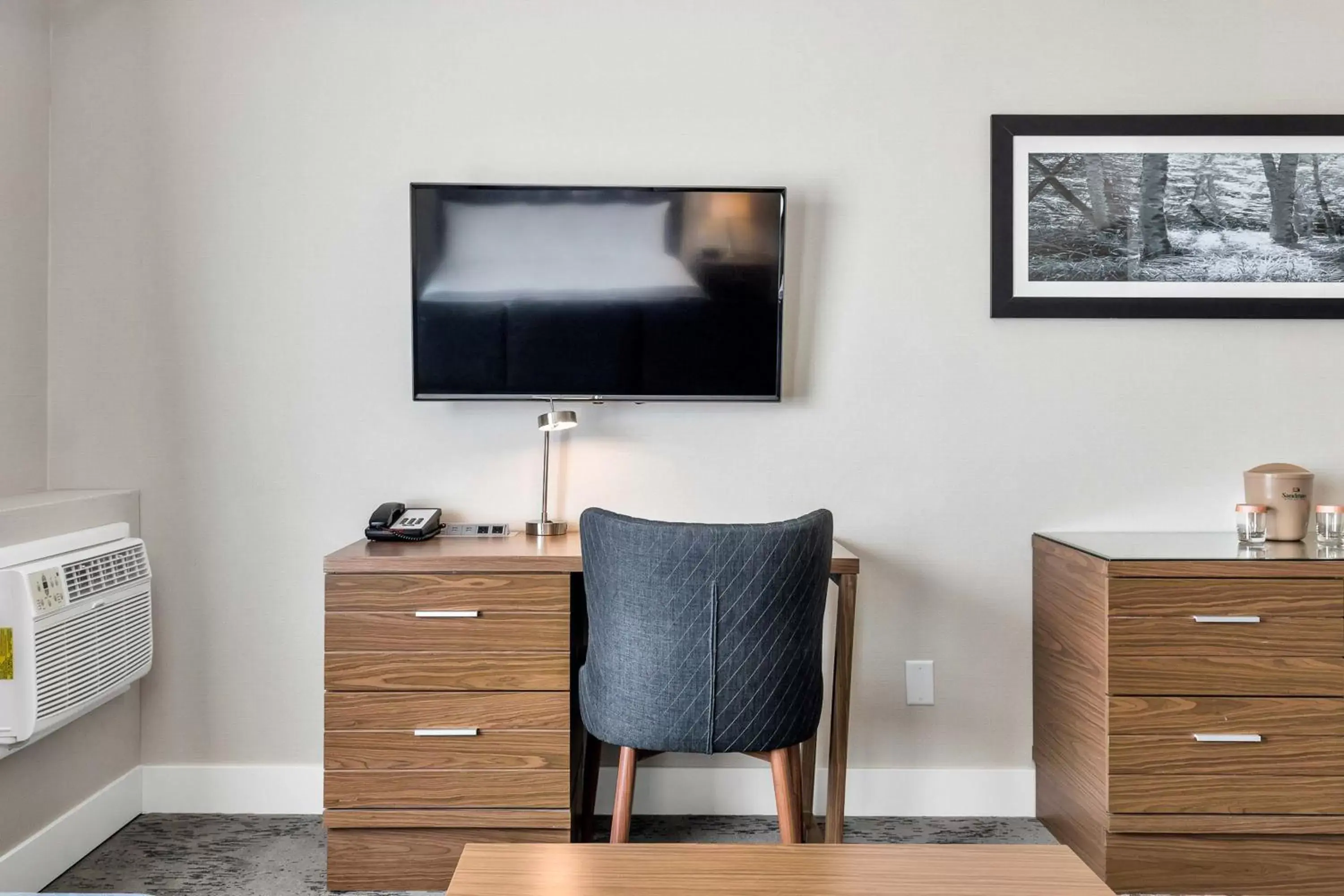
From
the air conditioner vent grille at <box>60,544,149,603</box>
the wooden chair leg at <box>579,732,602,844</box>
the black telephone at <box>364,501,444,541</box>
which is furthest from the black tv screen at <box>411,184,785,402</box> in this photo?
the wooden chair leg at <box>579,732,602,844</box>

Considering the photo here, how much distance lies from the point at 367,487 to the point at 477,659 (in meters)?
0.70

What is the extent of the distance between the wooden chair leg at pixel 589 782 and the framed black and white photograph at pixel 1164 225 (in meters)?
1.61

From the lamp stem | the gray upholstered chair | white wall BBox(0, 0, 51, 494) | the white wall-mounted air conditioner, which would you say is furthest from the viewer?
the lamp stem

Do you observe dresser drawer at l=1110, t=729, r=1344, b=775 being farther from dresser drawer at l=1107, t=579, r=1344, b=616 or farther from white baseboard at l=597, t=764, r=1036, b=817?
white baseboard at l=597, t=764, r=1036, b=817

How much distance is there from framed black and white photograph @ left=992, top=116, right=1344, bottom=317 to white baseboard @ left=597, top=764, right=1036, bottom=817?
1306 mm

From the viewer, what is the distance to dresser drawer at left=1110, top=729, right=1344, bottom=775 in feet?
6.76

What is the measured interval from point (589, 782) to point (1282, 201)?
8.07 feet

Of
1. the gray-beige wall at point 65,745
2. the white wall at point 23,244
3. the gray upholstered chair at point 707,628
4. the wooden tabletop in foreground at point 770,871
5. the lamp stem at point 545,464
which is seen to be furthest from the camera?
the lamp stem at point 545,464

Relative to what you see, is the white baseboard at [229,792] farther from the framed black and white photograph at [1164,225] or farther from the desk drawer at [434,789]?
the framed black and white photograph at [1164,225]

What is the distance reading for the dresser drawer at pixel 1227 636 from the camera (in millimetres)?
2061

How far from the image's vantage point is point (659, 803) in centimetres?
253

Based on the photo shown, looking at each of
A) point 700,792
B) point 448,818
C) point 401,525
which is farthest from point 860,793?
point 401,525

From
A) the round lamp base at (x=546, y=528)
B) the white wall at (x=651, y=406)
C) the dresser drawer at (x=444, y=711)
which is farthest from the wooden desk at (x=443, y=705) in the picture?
the white wall at (x=651, y=406)

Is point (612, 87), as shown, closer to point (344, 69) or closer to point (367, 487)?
point (344, 69)
